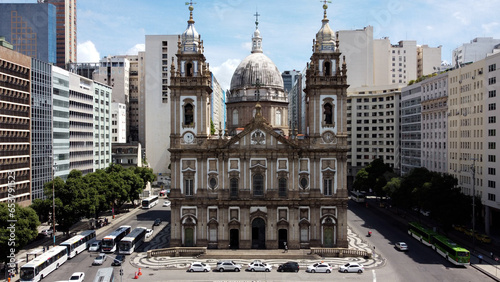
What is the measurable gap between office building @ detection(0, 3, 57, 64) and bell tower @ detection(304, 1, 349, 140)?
122 m

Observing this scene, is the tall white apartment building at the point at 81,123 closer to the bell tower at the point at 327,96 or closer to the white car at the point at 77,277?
the white car at the point at 77,277

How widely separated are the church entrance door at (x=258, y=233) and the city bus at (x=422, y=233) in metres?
23.4

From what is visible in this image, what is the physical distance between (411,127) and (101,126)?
253ft

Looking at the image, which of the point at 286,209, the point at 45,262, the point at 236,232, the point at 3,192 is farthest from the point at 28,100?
the point at 286,209

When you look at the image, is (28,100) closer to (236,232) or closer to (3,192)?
(3,192)

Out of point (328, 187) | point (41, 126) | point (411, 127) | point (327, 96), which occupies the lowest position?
point (328, 187)

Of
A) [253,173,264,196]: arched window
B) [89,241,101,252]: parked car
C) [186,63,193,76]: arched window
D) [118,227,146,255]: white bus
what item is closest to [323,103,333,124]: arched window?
[253,173,264,196]: arched window

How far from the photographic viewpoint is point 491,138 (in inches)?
2938

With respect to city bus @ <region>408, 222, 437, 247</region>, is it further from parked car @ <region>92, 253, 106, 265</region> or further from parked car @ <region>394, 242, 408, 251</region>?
parked car @ <region>92, 253, 106, 265</region>

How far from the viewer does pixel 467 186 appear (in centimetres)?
8119

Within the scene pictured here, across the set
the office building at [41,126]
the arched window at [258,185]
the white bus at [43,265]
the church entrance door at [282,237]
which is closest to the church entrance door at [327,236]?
the church entrance door at [282,237]

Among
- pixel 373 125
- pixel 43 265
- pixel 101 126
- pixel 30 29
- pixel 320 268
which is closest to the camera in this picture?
pixel 43 265

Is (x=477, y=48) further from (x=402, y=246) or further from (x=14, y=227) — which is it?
(x=14, y=227)

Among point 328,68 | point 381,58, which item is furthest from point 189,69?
point 381,58
